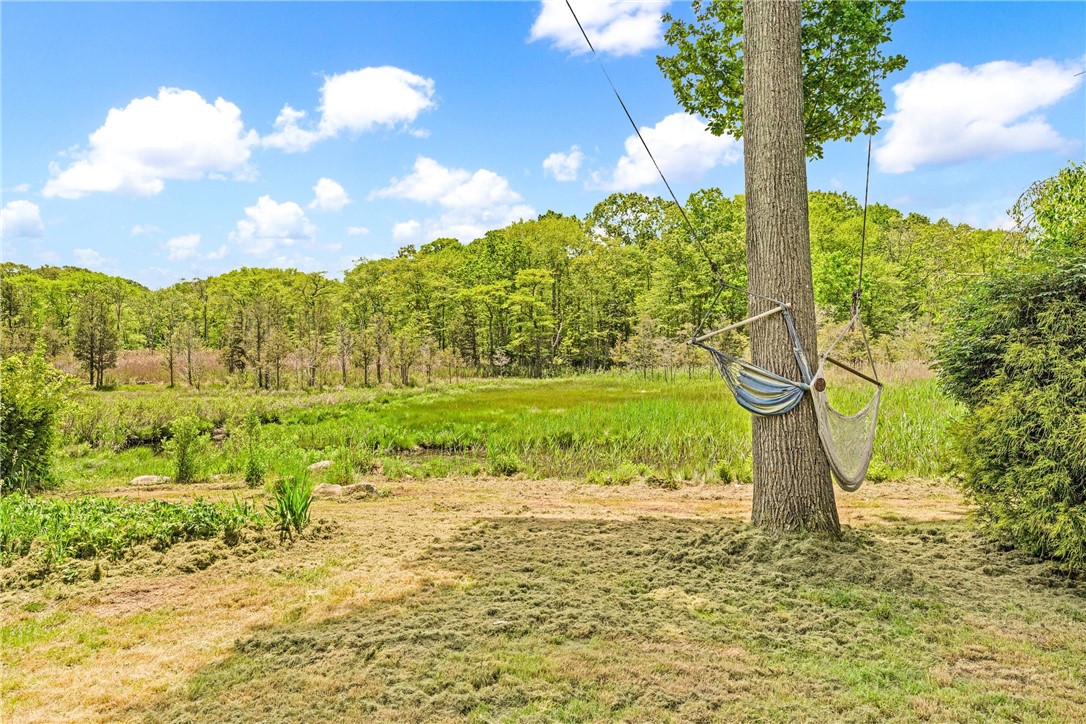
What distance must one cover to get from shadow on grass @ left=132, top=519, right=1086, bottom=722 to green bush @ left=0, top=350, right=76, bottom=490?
252 inches

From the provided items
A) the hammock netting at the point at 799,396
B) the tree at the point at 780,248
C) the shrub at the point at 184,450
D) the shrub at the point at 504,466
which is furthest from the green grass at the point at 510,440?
the tree at the point at 780,248

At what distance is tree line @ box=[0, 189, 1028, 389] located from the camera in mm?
29812

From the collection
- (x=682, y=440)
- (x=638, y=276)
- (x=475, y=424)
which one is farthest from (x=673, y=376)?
(x=682, y=440)

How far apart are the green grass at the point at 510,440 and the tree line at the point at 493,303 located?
13.9m

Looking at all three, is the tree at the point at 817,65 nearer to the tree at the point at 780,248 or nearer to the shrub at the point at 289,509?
the tree at the point at 780,248

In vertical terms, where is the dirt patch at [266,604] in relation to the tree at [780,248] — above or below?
below

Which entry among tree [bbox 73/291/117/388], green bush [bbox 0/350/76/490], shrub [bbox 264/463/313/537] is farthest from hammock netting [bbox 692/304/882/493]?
tree [bbox 73/291/117/388]

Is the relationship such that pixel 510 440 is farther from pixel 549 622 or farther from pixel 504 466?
pixel 549 622

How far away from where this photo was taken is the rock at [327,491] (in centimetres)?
716

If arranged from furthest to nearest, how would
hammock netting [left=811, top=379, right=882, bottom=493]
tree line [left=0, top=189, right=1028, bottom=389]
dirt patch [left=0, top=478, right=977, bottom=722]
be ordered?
tree line [left=0, top=189, right=1028, bottom=389]
hammock netting [left=811, top=379, right=882, bottom=493]
dirt patch [left=0, top=478, right=977, bottom=722]

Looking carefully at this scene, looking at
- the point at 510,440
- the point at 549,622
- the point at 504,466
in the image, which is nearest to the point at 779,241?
the point at 549,622

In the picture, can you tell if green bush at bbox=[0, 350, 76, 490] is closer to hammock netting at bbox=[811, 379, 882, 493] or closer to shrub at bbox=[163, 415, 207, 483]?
shrub at bbox=[163, 415, 207, 483]

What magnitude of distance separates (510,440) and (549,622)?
818 cm

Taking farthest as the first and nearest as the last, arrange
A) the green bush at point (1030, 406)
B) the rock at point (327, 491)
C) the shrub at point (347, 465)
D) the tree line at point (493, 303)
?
1. the tree line at point (493, 303)
2. the shrub at point (347, 465)
3. the rock at point (327, 491)
4. the green bush at point (1030, 406)
